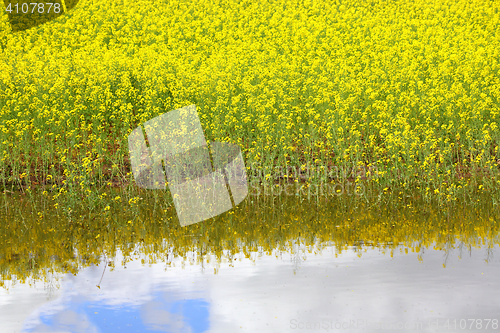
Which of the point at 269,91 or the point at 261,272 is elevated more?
the point at 269,91

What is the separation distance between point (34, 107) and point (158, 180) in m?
4.10

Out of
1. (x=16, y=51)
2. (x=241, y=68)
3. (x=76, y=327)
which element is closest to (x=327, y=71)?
(x=241, y=68)

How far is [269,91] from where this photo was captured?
13.9m

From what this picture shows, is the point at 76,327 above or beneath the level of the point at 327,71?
beneath

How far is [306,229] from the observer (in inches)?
348

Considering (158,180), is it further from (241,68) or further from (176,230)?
(241,68)

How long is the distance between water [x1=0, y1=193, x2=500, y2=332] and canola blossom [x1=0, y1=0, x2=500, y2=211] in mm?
1342

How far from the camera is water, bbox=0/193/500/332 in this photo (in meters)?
5.52

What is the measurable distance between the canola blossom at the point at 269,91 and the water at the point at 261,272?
4.40 feet

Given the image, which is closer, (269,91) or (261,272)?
(261,272)

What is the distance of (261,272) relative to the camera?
6875 mm

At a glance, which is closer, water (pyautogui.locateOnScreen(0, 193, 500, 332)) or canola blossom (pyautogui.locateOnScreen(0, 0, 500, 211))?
Answer: water (pyautogui.locateOnScreen(0, 193, 500, 332))

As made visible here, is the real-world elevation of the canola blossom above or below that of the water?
above

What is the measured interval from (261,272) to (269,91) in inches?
296
